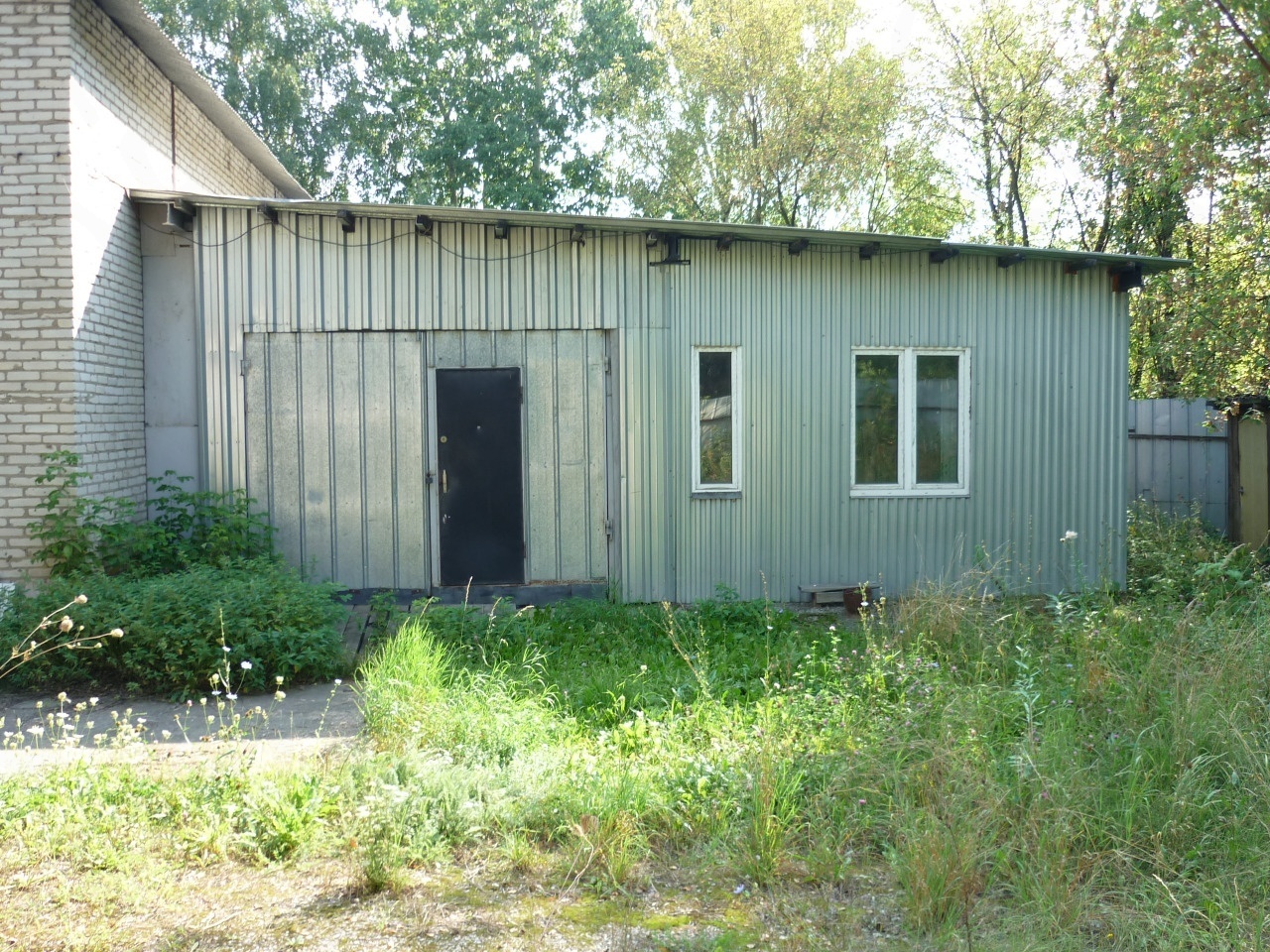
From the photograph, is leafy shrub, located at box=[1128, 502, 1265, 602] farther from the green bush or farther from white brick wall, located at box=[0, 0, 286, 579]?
white brick wall, located at box=[0, 0, 286, 579]

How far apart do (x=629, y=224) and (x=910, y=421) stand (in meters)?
3.08

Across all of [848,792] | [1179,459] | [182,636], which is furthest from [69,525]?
[1179,459]

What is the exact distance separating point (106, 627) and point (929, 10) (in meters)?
19.3

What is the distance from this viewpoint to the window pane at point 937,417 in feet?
31.3

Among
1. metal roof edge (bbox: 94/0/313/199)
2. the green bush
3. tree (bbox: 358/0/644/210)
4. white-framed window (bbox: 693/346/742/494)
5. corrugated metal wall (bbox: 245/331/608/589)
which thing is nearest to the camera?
the green bush

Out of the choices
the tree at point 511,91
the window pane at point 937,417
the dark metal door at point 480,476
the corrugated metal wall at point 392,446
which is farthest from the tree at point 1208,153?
the tree at point 511,91

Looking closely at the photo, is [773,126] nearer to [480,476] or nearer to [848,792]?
[480,476]

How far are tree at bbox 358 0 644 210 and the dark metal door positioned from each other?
16.5 m

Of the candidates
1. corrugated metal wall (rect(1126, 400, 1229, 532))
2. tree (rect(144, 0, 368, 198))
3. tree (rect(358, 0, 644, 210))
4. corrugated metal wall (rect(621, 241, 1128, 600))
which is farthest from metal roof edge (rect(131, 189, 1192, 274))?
tree (rect(144, 0, 368, 198))

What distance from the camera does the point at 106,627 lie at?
6.51m

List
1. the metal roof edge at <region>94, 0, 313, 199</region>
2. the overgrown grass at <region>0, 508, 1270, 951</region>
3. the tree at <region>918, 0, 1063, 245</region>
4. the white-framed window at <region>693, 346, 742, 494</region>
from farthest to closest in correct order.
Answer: the tree at <region>918, 0, 1063, 245</region>, the white-framed window at <region>693, 346, 742, 494</region>, the metal roof edge at <region>94, 0, 313, 199</region>, the overgrown grass at <region>0, 508, 1270, 951</region>

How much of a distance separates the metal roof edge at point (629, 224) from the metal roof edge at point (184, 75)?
1314mm

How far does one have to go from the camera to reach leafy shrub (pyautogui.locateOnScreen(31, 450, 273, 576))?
7.52 meters

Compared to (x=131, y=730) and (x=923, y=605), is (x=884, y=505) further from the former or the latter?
(x=131, y=730)
